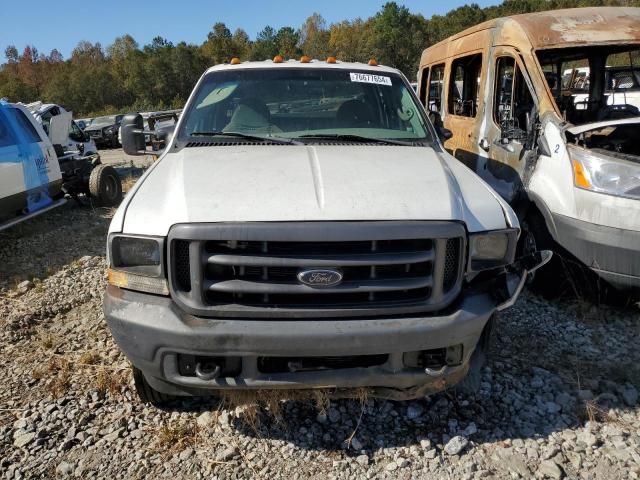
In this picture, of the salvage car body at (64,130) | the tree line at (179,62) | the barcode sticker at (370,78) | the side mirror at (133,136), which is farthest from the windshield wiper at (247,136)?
the tree line at (179,62)

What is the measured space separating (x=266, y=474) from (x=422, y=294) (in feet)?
3.76

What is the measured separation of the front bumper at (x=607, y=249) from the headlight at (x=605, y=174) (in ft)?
0.84

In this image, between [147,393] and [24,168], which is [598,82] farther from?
[24,168]

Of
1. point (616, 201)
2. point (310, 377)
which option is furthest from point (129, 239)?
point (616, 201)

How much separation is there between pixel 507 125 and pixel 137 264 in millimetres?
4052

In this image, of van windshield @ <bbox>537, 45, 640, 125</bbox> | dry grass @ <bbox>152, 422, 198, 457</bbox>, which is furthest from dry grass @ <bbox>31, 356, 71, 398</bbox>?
van windshield @ <bbox>537, 45, 640, 125</bbox>

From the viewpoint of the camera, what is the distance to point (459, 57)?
6.61 m

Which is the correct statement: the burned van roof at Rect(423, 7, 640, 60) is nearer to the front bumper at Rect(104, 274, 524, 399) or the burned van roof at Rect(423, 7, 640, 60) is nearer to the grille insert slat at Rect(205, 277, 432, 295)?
the front bumper at Rect(104, 274, 524, 399)

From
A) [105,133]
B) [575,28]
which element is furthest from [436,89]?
[105,133]

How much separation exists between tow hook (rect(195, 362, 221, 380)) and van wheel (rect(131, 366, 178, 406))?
56 cm

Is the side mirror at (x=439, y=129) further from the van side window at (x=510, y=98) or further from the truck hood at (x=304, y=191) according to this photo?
the van side window at (x=510, y=98)

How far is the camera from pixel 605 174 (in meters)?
3.71

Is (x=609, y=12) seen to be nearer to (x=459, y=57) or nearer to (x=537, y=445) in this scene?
(x=459, y=57)

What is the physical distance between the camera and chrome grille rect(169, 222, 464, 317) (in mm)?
2311
